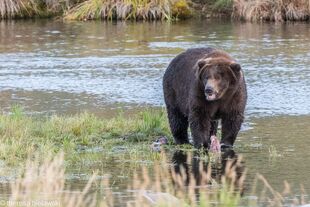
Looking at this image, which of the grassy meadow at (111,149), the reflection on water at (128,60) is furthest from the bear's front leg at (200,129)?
the reflection on water at (128,60)

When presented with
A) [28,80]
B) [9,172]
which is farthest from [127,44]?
[9,172]

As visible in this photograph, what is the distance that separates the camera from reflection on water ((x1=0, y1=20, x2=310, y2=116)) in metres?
16.9

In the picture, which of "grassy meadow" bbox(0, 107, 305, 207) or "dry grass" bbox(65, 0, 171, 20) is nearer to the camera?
"grassy meadow" bbox(0, 107, 305, 207)

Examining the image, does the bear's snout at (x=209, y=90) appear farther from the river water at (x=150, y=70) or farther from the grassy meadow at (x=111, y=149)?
the river water at (x=150, y=70)

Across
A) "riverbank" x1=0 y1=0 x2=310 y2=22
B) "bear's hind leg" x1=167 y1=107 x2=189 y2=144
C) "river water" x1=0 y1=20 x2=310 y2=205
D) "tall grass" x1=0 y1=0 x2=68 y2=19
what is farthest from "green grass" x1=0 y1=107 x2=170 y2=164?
"tall grass" x1=0 y1=0 x2=68 y2=19

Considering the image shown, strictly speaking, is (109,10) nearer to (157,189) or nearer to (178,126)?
(178,126)

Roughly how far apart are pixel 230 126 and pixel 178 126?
0.99 meters

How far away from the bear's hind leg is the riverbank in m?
19.6

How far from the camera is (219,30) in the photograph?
28.8 m

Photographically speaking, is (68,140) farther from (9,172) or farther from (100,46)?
(100,46)

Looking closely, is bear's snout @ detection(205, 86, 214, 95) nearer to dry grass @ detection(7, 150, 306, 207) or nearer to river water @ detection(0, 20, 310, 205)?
dry grass @ detection(7, 150, 306, 207)

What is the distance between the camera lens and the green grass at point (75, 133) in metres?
11.7

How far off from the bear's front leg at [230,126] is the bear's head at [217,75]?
0.39 metres

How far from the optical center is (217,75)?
37.1ft
